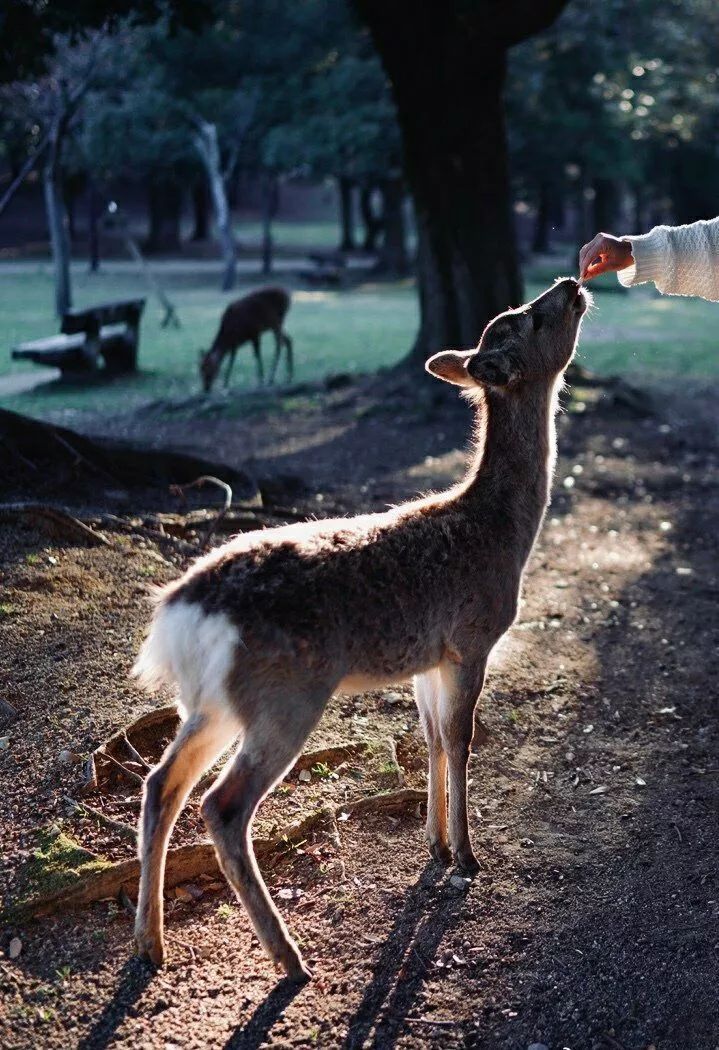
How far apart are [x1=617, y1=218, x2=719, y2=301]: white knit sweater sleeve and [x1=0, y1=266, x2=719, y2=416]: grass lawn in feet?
25.8

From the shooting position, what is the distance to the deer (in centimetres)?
→ 323

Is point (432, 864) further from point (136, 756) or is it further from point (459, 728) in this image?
point (136, 756)

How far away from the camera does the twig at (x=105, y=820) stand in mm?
3844

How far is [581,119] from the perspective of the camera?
3033cm

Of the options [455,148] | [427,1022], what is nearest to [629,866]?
[427,1022]

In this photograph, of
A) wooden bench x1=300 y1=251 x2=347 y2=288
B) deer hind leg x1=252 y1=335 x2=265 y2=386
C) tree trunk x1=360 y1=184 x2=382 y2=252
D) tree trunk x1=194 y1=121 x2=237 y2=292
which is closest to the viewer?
Answer: deer hind leg x1=252 y1=335 x2=265 y2=386

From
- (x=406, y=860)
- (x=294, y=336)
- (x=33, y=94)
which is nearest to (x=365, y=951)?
(x=406, y=860)

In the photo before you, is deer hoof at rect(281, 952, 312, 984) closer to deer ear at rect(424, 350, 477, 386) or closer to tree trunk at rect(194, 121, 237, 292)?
deer ear at rect(424, 350, 477, 386)

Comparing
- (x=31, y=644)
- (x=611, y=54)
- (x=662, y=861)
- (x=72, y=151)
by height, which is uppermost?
(x=611, y=54)

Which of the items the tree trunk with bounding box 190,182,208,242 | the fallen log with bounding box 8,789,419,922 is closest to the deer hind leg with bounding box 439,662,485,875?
the fallen log with bounding box 8,789,419,922

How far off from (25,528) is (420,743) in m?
2.30

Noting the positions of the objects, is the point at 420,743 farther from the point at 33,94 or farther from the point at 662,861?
the point at 33,94

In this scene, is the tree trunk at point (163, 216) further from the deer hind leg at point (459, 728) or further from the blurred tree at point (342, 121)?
the deer hind leg at point (459, 728)

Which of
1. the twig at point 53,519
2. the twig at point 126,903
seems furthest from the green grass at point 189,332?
the twig at point 126,903
